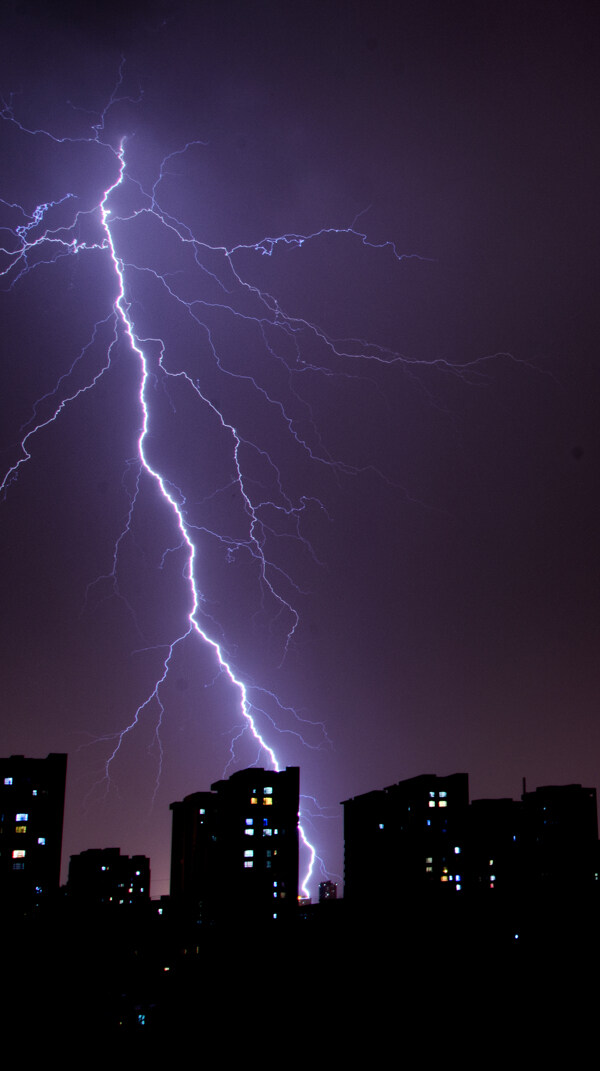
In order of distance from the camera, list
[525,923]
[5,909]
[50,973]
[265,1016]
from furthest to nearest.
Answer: [5,909] < [525,923] < [50,973] < [265,1016]

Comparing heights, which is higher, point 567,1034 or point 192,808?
point 192,808

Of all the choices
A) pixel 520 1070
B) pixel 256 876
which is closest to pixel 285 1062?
pixel 520 1070

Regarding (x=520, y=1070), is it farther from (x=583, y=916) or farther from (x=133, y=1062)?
(x=583, y=916)

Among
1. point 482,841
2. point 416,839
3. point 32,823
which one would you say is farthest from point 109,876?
point 482,841

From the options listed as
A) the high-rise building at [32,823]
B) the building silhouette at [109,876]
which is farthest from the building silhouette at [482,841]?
the high-rise building at [32,823]

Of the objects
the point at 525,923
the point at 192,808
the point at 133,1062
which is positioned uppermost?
the point at 192,808

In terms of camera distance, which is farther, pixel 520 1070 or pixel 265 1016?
pixel 265 1016

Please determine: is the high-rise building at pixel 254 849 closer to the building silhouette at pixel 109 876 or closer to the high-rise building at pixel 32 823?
the building silhouette at pixel 109 876

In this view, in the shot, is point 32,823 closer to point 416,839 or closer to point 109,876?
point 109,876
